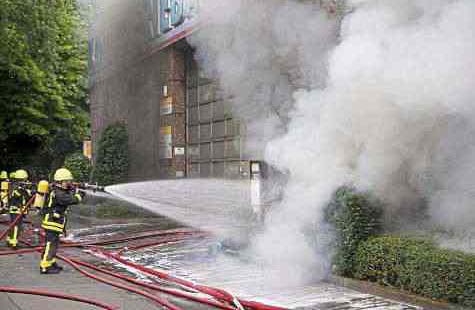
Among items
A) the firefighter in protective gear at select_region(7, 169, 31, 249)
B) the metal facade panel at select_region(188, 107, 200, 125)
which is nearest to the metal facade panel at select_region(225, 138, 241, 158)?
the metal facade panel at select_region(188, 107, 200, 125)

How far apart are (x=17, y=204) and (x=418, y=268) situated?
8.08 meters

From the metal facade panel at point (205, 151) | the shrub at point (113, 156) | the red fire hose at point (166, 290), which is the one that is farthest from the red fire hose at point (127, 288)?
the shrub at point (113, 156)

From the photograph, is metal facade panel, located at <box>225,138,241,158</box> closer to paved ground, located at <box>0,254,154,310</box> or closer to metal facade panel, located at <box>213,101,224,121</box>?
metal facade panel, located at <box>213,101,224,121</box>

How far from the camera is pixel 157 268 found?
850 centimetres

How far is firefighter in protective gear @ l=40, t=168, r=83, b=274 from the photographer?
831 cm

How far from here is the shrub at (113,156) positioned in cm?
1588

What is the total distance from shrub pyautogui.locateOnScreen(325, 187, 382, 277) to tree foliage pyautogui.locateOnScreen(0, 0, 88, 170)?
477 inches

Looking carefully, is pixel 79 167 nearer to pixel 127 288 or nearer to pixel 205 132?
pixel 205 132

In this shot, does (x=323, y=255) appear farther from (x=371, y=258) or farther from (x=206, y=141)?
(x=206, y=141)

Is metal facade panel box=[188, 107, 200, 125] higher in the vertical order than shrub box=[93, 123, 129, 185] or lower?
higher

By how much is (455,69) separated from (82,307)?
4486 mm

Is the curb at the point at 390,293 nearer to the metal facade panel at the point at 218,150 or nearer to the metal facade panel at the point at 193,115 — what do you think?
the metal facade panel at the point at 218,150

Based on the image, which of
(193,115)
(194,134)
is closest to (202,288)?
(194,134)

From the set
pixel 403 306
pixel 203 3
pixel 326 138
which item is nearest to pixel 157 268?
pixel 326 138
